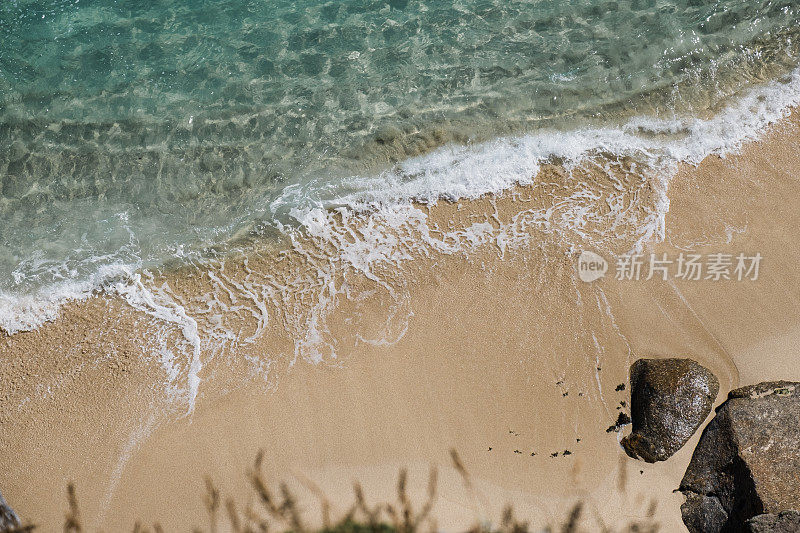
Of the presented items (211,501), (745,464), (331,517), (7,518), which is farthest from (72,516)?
(745,464)

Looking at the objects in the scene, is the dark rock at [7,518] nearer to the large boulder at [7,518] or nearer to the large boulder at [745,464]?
the large boulder at [7,518]

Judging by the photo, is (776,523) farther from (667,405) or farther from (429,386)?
(429,386)

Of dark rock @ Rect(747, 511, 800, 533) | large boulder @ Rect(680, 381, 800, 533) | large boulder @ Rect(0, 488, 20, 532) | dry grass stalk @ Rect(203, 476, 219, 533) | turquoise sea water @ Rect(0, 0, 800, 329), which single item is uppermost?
turquoise sea water @ Rect(0, 0, 800, 329)

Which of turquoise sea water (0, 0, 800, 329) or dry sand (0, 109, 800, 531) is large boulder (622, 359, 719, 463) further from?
turquoise sea water (0, 0, 800, 329)

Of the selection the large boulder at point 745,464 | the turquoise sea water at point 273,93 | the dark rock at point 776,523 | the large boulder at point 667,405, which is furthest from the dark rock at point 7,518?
the dark rock at point 776,523

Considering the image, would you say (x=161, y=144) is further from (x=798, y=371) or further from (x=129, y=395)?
(x=798, y=371)

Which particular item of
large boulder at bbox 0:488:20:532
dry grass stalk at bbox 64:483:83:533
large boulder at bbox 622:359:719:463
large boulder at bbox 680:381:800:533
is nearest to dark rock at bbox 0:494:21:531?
large boulder at bbox 0:488:20:532

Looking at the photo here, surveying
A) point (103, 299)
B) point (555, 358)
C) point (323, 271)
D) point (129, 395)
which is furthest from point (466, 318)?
point (103, 299)
